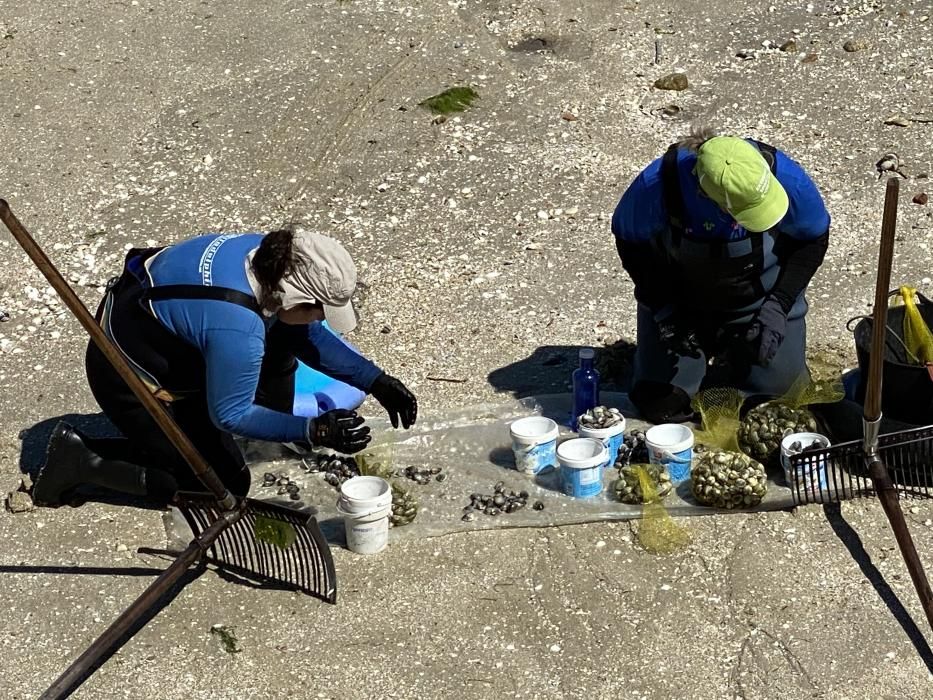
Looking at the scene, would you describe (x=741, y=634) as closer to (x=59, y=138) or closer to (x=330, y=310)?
(x=330, y=310)

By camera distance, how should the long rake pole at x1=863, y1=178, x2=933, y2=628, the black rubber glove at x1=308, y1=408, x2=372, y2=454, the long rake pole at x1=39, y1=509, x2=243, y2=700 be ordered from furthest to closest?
the black rubber glove at x1=308, y1=408, x2=372, y2=454, the long rake pole at x1=39, y1=509, x2=243, y2=700, the long rake pole at x1=863, y1=178, x2=933, y2=628

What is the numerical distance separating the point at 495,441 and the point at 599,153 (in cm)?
267

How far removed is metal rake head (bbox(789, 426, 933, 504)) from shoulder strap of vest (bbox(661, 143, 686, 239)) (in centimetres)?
104

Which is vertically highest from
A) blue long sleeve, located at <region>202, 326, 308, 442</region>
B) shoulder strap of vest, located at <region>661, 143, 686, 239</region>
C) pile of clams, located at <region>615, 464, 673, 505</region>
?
shoulder strap of vest, located at <region>661, 143, 686, 239</region>

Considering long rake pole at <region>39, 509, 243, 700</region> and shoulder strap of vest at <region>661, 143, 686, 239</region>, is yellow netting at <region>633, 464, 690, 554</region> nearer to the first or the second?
shoulder strap of vest at <region>661, 143, 686, 239</region>

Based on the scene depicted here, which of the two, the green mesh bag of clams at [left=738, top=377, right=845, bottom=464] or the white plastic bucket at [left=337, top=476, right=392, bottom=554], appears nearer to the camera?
the white plastic bucket at [left=337, top=476, right=392, bottom=554]

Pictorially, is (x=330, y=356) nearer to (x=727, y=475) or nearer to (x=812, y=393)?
(x=727, y=475)

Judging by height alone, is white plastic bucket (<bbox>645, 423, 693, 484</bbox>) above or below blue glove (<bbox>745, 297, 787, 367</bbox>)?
below

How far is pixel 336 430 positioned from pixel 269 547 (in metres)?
0.54

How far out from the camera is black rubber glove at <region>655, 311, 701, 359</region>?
4.96m

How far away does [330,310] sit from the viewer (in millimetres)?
5324

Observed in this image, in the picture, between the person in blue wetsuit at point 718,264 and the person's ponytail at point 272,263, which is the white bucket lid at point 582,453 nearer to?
the person in blue wetsuit at point 718,264

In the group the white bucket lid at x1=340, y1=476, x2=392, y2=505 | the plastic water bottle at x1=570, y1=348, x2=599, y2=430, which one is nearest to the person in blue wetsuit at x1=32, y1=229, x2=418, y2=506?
the white bucket lid at x1=340, y1=476, x2=392, y2=505

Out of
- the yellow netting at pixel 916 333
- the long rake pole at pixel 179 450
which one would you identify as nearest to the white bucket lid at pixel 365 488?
the long rake pole at pixel 179 450
